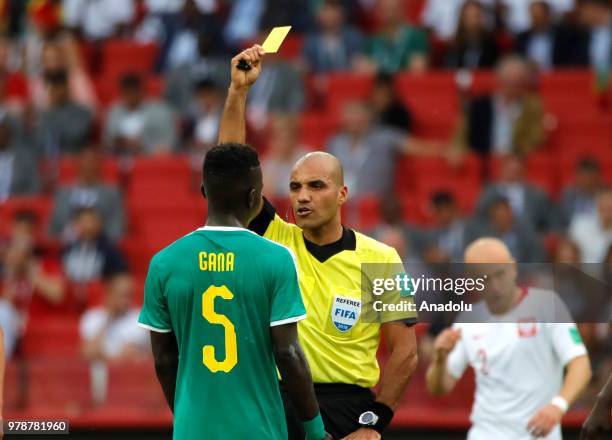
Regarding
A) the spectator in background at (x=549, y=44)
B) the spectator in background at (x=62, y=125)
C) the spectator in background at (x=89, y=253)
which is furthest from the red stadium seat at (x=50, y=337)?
the spectator in background at (x=549, y=44)

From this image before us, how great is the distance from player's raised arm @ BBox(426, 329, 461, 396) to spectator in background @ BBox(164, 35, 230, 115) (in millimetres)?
6793

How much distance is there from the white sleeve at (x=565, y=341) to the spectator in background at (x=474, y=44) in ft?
21.3

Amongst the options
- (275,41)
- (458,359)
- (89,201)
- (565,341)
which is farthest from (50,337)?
(275,41)

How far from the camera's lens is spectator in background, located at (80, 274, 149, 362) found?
10.8 m

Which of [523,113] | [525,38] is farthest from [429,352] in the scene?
[525,38]

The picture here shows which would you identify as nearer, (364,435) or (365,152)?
(364,435)

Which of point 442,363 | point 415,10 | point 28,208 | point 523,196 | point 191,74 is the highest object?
point 415,10

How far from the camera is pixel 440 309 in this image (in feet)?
25.3

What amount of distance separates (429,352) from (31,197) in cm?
539

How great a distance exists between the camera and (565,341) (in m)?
7.01

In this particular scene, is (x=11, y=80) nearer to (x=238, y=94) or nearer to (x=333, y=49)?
(x=333, y=49)

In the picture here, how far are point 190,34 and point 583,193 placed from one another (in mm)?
4796

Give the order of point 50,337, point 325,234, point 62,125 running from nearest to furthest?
point 325,234 → point 50,337 → point 62,125

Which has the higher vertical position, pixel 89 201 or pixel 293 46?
pixel 293 46
